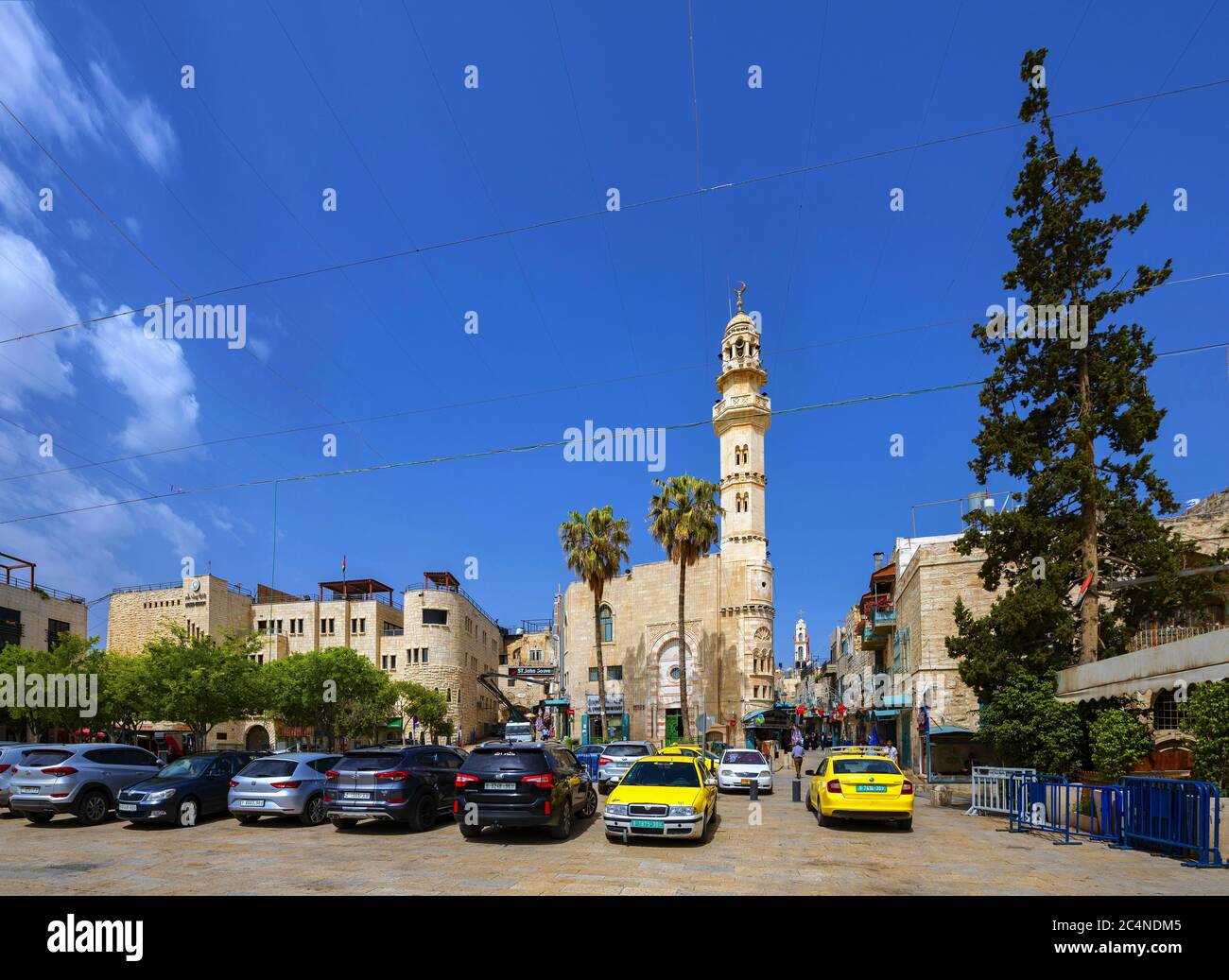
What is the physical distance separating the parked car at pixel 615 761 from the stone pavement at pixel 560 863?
7.90 m

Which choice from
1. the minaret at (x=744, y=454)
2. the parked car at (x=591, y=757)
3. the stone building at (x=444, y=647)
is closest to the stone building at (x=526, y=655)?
the stone building at (x=444, y=647)

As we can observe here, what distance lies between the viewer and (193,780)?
53.3 feet

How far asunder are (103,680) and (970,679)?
115 ft

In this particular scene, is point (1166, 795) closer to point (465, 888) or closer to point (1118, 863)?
point (1118, 863)

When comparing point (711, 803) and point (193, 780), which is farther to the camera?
point (193, 780)

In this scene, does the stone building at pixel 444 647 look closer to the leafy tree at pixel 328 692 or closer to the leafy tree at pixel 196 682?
the leafy tree at pixel 328 692

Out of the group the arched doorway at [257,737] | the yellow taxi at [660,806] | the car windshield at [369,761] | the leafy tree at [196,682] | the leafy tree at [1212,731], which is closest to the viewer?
the yellow taxi at [660,806]

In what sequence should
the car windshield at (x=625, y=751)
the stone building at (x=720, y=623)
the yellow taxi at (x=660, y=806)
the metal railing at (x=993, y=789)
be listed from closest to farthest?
the yellow taxi at (x=660, y=806)
the metal railing at (x=993, y=789)
the car windshield at (x=625, y=751)
the stone building at (x=720, y=623)

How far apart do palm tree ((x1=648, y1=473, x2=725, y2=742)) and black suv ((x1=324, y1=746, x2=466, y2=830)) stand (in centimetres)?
3200

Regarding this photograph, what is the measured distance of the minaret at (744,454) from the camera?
180ft

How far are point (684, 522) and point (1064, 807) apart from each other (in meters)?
31.9
